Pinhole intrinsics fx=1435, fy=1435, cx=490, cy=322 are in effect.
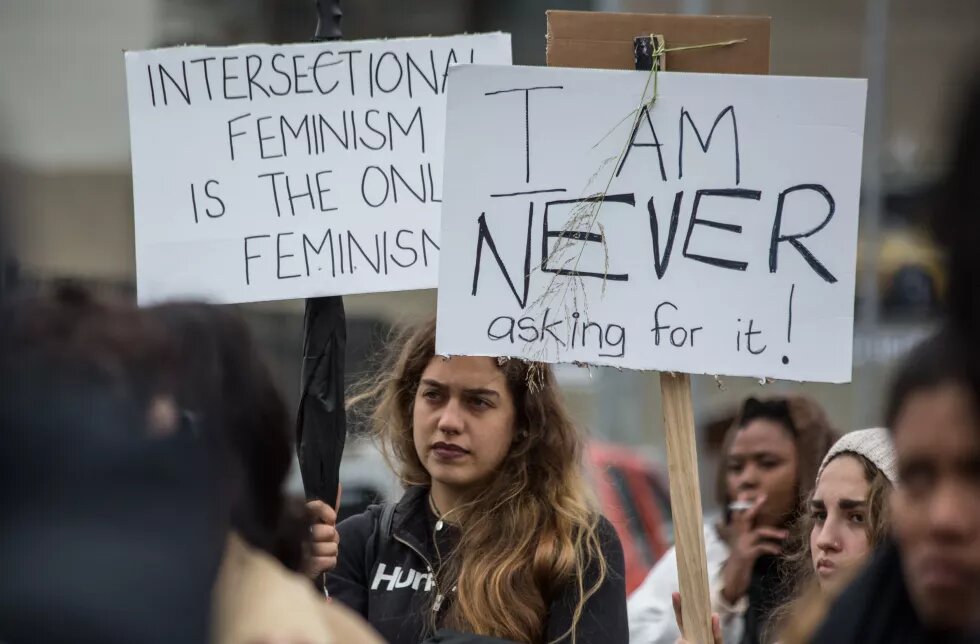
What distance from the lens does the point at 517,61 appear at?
1412 centimetres

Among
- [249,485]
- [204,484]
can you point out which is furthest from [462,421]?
[204,484]

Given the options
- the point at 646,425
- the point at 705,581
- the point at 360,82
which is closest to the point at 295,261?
the point at 360,82

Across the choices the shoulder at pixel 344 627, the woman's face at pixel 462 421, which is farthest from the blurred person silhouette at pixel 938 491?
the woman's face at pixel 462 421

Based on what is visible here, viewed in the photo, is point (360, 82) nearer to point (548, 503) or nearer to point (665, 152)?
point (665, 152)

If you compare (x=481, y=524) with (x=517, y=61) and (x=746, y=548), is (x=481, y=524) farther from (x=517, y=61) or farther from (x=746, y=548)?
(x=517, y=61)

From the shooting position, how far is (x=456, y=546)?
333 cm

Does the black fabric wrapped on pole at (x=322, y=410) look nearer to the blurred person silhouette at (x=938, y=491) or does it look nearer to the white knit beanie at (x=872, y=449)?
the white knit beanie at (x=872, y=449)

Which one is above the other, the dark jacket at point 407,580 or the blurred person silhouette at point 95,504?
the blurred person silhouette at point 95,504

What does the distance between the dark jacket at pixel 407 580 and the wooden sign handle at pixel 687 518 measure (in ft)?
1.20

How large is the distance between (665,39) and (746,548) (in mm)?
1652

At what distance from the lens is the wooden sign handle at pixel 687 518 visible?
2771 mm

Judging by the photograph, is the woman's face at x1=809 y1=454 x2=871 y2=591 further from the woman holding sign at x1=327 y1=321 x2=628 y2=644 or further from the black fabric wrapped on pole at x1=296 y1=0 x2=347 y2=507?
the black fabric wrapped on pole at x1=296 y1=0 x2=347 y2=507

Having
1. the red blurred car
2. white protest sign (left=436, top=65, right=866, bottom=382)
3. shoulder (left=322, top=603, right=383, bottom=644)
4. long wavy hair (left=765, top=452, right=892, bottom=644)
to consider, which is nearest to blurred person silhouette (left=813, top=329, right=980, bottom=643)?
shoulder (left=322, top=603, right=383, bottom=644)

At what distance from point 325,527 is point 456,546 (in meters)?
0.37
